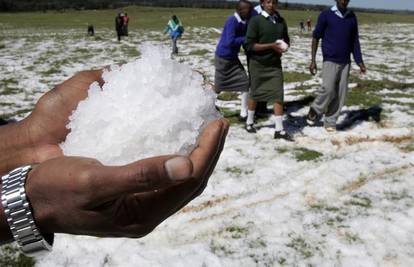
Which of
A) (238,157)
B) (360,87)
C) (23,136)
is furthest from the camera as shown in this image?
(360,87)

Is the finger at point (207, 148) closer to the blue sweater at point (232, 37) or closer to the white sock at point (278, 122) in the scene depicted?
the white sock at point (278, 122)

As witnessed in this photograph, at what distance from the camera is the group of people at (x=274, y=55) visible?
5.59m

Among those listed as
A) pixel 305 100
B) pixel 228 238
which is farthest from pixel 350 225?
pixel 305 100

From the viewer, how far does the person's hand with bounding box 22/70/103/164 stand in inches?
80.9

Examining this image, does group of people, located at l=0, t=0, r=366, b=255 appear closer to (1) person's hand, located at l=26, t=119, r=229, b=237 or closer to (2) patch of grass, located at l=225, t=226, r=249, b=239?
(1) person's hand, located at l=26, t=119, r=229, b=237

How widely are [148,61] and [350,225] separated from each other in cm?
268

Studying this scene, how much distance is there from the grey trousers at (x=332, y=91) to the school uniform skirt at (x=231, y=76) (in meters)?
1.15

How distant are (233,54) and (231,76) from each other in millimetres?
346

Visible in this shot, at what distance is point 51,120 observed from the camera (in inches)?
81.3

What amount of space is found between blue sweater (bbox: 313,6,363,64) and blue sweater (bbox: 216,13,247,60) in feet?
3.67

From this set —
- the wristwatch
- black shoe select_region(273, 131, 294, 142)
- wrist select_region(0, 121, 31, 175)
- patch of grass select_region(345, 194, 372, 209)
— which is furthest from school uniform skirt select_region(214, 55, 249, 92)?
the wristwatch

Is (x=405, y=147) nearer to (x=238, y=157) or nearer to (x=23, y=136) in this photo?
(x=238, y=157)

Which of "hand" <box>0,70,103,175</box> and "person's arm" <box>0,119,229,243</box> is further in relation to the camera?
"hand" <box>0,70,103,175</box>

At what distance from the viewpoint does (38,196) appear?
4.78 feet
